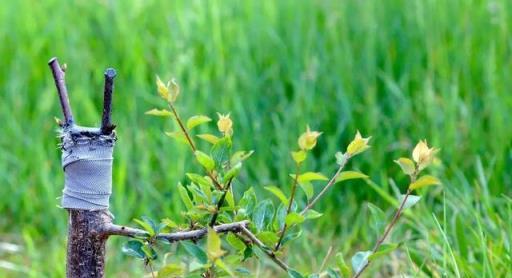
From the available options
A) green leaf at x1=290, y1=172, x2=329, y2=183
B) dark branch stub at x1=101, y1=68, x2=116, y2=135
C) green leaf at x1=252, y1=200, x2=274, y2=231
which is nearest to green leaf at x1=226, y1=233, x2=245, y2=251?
green leaf at x1=252, y1=200, x2=274, y2=231

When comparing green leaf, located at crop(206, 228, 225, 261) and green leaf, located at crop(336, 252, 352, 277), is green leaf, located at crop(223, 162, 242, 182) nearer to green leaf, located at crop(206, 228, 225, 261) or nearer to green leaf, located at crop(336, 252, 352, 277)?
green leaf, located at crop(206, 228, 225, 261)

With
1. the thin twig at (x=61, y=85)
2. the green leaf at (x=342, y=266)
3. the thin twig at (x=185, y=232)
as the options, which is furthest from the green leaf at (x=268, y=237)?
the thin twig at (x=61, y=85)

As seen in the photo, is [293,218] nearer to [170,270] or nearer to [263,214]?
[263,214]

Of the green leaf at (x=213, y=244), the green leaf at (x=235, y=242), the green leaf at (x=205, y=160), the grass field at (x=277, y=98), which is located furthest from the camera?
the grass field at (x=277, y=98)

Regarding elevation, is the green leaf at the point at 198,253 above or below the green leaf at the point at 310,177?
below

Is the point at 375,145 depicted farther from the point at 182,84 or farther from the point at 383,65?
the point at 182,84

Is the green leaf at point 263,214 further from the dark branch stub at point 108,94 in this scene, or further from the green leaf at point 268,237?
the dark branch stub at point 108,94

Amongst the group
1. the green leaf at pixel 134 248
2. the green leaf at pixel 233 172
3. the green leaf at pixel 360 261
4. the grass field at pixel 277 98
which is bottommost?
the grass field at pixel 277 98
